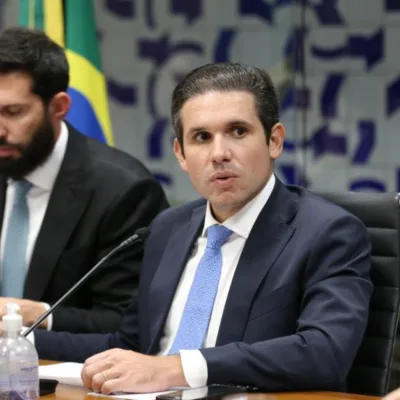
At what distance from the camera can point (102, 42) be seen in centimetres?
553

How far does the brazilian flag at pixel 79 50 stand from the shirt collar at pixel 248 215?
191 centimetres

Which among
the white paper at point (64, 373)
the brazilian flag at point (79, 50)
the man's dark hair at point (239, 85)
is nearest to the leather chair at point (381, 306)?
the man's dark hair at point (239, 85)

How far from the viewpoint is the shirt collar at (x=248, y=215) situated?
2.79 metres

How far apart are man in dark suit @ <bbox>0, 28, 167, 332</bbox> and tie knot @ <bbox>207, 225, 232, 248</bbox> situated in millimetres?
686

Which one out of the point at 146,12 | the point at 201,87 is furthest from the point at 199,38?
the point at 201,87

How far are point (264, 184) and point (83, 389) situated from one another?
781 mm

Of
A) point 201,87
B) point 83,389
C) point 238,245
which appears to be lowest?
point 83,389

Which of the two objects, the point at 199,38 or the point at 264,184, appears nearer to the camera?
the point at 264,184

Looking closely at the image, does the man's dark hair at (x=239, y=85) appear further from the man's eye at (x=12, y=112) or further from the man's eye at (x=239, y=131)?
the man's eye at (x=12, y=112)

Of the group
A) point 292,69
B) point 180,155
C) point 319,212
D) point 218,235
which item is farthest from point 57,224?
point 292,69

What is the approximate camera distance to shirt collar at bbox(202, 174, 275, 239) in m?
2.79

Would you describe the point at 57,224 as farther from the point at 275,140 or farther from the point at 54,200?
the point at 275,140

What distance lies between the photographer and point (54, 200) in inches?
141

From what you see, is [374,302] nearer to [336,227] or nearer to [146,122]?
[336,227]
